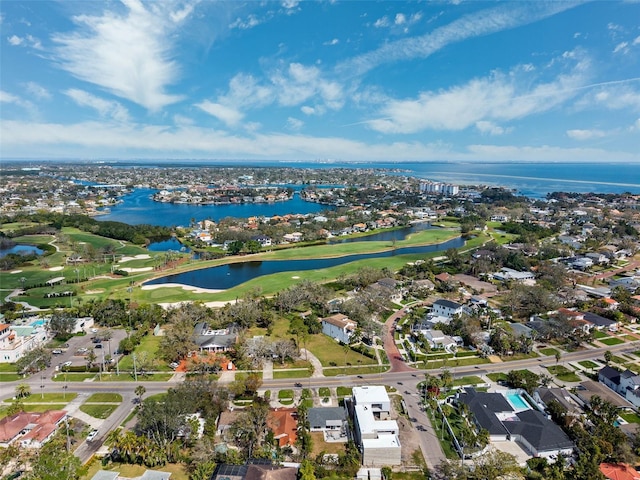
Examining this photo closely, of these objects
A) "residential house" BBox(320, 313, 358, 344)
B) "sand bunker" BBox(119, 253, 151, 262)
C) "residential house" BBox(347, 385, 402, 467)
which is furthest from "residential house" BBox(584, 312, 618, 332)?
"sand bunker" BBox(119, 253, 151, 262)

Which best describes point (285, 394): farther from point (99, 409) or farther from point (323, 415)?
point (99, 409)

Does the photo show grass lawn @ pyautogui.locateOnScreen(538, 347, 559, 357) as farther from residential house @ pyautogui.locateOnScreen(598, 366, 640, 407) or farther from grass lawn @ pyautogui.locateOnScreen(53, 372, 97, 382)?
grass lawn @ pyautogui.locateOnScreen(53, 372, 97, 382)

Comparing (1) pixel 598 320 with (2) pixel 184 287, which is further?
(2) pixel 184 287

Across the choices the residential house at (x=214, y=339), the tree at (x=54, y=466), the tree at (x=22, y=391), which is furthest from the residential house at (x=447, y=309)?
the tree at (x=22, y=391)

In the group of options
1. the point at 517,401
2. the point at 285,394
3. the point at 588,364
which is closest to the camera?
the point at 517,401

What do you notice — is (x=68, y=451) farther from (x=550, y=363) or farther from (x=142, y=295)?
(x=550, y=363)

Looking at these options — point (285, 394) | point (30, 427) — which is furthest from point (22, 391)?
point (285, 394)

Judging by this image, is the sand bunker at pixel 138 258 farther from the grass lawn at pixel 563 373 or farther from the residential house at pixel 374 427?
the grass lawn at pixel 563 373

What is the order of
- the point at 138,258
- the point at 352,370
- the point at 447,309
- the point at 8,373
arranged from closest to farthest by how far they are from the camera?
the point at 352,370 < the point at 8,373 < the point at 447,309 < the point at 138,258

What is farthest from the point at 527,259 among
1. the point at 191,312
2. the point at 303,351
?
the point at 191,312
